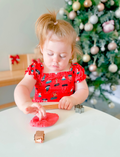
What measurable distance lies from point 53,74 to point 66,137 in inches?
19.2

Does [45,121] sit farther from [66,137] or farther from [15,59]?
[15,59]

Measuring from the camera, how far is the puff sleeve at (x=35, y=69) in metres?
0.78

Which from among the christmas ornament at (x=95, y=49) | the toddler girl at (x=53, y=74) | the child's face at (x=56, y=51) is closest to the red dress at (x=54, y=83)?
the toddler girl at (x=53, y=74)

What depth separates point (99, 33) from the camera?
4.53 ft

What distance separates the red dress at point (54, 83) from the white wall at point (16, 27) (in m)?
0.96

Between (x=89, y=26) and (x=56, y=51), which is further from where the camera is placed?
(x=89, y=26)

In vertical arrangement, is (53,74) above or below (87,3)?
below

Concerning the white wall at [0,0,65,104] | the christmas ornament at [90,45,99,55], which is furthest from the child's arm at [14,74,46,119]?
the white wall at [0,0,65,104]

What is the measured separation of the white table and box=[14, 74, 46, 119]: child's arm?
0.12 ft

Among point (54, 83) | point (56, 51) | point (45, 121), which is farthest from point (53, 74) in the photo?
point (45, 121)

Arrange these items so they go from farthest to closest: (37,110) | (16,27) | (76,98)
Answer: (16,27) < (76,98) < (37,110)

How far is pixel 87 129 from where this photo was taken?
433 mm

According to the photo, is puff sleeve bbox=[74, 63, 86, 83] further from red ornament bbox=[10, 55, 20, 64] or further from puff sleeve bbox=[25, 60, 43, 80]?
red ornament bbox=[10, 55, 20, 64]

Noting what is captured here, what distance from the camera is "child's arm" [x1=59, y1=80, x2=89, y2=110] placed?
585 millimetres
